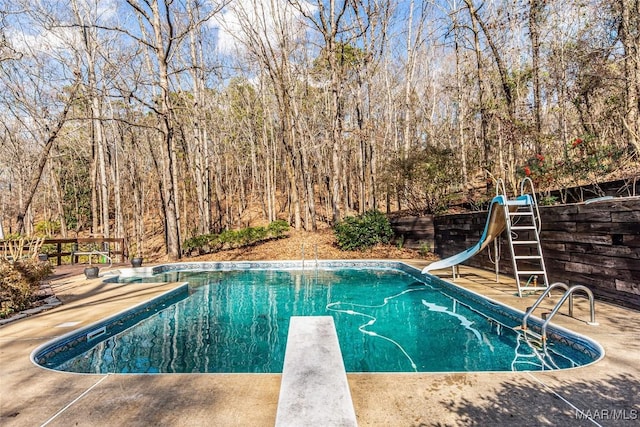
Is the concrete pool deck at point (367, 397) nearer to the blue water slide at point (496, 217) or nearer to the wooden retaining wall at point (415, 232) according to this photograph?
the blue water slide at point (496, 217)

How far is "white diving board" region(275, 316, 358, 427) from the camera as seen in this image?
1.70m

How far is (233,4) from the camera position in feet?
42.4

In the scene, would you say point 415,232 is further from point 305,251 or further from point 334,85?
point 334,85

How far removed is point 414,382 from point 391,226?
956 cm

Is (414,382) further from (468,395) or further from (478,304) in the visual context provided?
(478,304)

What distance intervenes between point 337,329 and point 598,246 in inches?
141

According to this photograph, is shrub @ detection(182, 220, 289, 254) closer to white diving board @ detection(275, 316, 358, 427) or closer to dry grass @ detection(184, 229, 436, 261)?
dry grass @ detection(184, 229, 436, 261)

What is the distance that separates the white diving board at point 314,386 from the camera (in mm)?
1704

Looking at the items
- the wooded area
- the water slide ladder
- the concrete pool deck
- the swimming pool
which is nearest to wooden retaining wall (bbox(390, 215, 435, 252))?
the wooded area

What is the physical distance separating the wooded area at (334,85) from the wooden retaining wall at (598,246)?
1.12 m

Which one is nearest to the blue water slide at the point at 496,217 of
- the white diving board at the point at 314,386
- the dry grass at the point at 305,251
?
the white diving board at the point at 314,386

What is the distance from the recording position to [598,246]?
4.49m

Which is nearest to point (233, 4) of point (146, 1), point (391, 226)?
point (146, 1)

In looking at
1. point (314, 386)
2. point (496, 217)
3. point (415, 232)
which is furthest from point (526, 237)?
point (314, 386)
